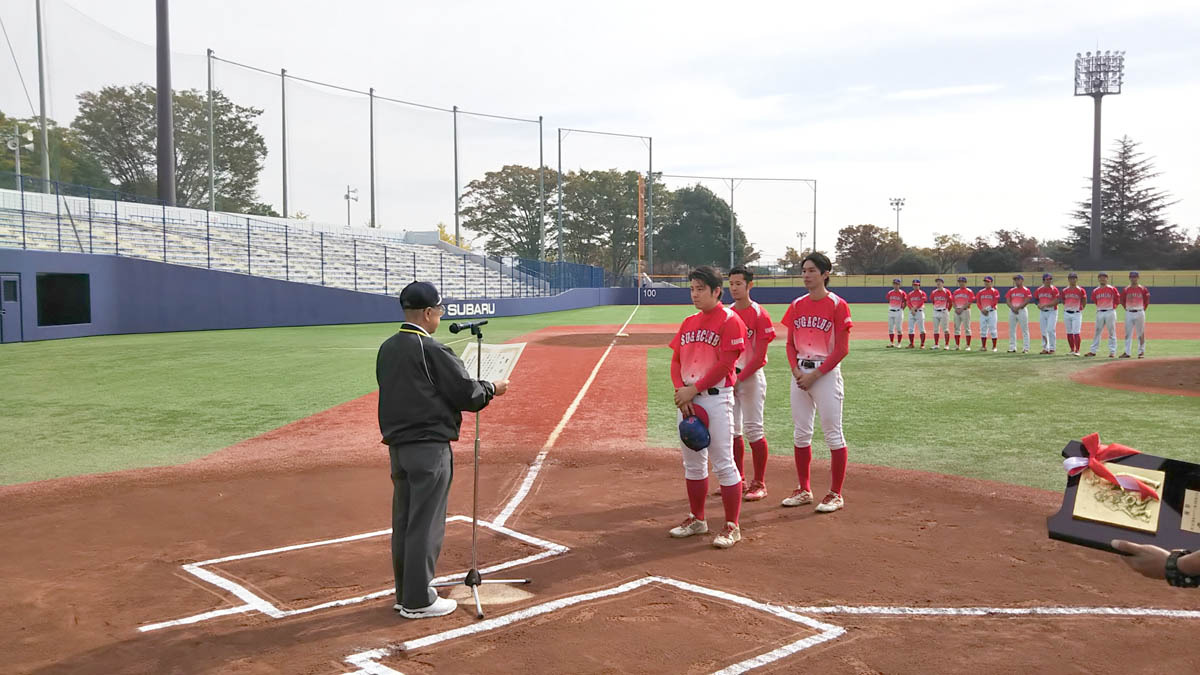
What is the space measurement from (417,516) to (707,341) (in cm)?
260

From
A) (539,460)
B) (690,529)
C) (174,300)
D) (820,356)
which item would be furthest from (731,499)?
(174,300)

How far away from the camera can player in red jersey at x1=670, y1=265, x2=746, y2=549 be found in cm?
604

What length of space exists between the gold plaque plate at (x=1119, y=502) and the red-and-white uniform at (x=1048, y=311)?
778 inches

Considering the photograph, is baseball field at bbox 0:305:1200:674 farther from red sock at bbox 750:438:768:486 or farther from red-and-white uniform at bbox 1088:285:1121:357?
red-and-white uniform at bbox 1088:285:1121:357

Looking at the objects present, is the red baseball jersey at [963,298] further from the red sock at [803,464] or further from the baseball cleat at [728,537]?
the baseball cleat at [728,537]

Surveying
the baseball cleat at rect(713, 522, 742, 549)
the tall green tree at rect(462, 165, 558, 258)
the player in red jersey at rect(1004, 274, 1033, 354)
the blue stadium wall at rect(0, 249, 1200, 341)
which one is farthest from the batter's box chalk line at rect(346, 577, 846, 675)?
the tall green tree at rect(462, 165, 558, 258)

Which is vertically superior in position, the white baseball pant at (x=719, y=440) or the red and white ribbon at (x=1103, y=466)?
the red and white ribbon at (x=1103, y=466)

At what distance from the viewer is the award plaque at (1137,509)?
251 cm

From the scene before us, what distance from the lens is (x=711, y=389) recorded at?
6.14m

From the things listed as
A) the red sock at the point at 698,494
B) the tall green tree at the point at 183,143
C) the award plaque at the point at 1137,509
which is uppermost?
the tall green tree at the point at 183,143

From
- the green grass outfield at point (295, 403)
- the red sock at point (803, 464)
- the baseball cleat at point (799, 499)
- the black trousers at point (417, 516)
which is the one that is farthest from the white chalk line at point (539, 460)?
the red sock at point (803, 464)

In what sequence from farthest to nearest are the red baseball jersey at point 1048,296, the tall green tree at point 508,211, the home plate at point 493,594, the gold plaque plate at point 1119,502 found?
the tall green tree at point 508,211
the red baseball jersey at point 1048,296
the home plate at point 493,594
the gold plaque plate at point 1119,502

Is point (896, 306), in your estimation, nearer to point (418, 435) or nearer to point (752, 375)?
point (752, 375)

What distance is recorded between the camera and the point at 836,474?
23.0 ft
